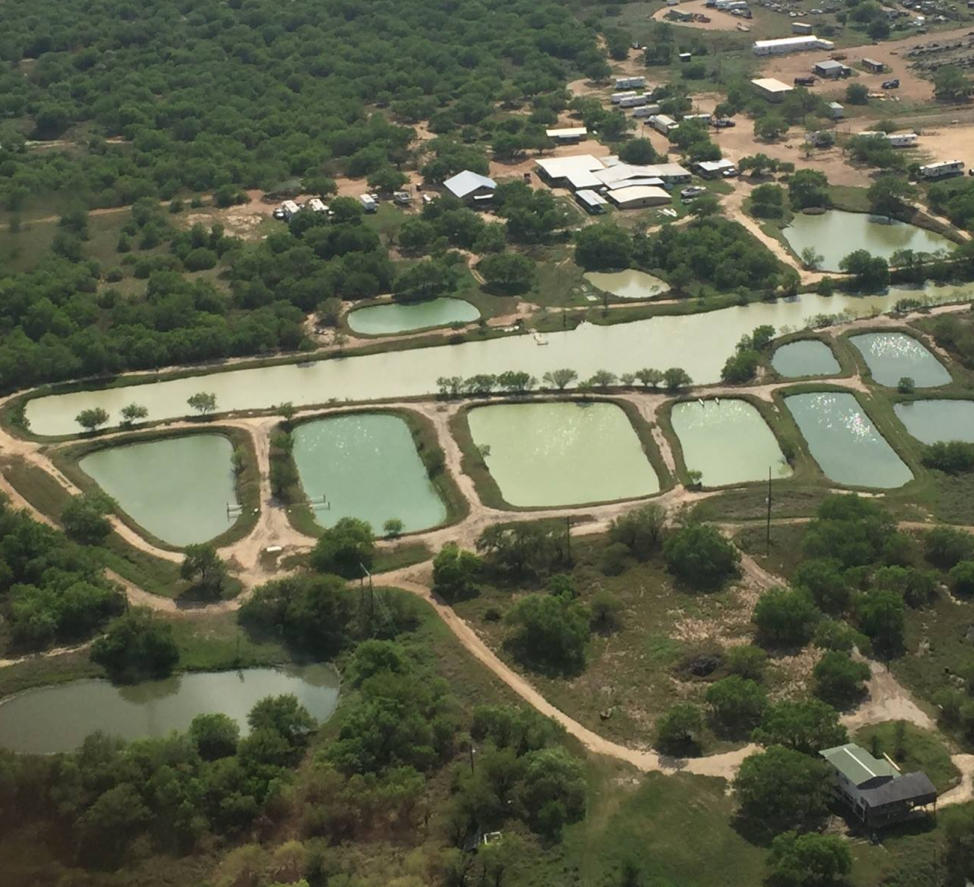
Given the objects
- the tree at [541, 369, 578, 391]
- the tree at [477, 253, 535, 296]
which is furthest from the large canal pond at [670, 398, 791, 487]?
the tree at [477, 253, 535, 296]

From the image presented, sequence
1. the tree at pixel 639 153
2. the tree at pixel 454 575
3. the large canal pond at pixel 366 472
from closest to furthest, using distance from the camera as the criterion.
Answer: the tree at pixel 454 575 → the large canal pond at pixel 366 472 → the tree at pixel 639 153

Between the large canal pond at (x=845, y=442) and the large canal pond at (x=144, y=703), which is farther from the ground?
the large canal pond at (x=144, y=703)

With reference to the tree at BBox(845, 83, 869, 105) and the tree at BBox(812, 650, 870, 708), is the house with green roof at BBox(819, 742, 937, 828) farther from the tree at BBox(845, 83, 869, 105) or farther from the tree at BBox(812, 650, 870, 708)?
the tree at BBox(845, 83, 869, 105)

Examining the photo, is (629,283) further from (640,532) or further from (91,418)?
(91,418)

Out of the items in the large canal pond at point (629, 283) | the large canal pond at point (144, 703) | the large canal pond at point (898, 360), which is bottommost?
the large canal pond at point (629, 283)

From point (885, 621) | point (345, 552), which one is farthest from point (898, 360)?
point (345, 552)

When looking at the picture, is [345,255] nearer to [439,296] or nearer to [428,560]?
[439,296]

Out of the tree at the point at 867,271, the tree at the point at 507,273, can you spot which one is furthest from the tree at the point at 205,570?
the tree at the point at 867,271

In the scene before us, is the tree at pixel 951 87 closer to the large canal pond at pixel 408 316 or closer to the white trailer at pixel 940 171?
the white trailer at pixel 940 171

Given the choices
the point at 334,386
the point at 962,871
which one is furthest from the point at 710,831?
the point at 334,386
